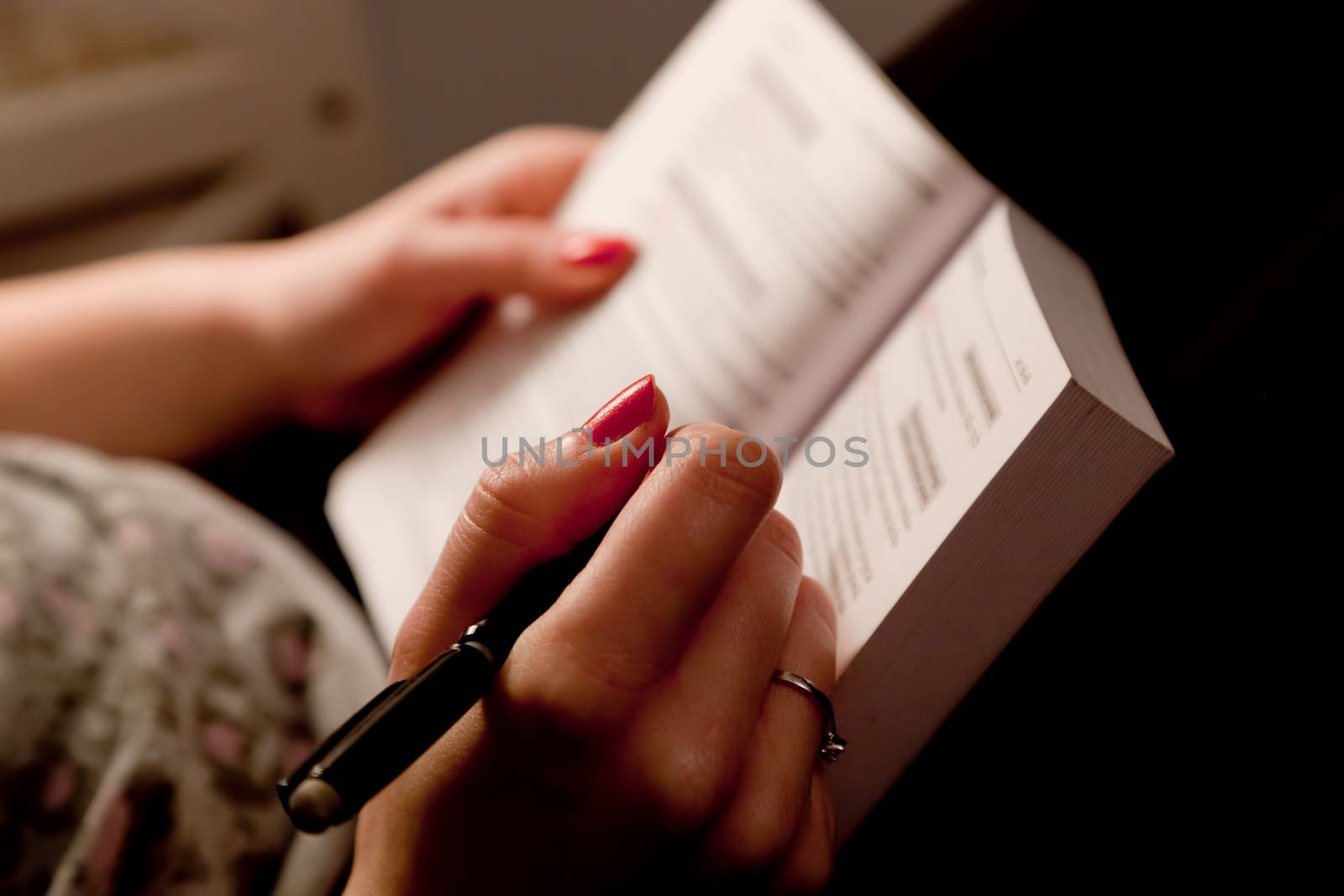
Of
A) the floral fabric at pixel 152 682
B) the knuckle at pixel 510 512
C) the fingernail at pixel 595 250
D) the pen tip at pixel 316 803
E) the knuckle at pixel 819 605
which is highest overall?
the fingernail at pixel 595 250

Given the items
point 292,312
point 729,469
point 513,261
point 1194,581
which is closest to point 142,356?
point 292,312

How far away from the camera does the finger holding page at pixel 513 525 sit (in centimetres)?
29

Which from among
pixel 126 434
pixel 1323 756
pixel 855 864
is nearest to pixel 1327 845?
pixel 1323 756

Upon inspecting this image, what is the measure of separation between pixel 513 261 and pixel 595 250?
0.20 feet

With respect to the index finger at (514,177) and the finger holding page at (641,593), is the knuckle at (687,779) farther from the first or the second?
the index finger at (514,177)

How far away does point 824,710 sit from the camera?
306mm

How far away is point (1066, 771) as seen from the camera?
372mm

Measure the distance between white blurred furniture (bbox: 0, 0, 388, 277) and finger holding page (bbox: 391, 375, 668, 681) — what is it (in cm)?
77

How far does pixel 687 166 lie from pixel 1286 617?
376 mm

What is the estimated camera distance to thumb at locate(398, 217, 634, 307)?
0.56m

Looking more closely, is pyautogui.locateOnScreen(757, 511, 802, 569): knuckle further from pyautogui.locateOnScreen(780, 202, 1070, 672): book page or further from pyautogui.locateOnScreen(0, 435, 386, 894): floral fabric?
pyautogui.locateOnScreen(0, 435, 386, 894): floral fabric

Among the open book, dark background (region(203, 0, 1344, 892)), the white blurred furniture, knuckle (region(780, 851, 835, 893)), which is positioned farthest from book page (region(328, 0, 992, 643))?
the white blurred furniture

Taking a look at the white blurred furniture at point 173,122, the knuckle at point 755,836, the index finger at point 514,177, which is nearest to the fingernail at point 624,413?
the knuckle at point 755,836

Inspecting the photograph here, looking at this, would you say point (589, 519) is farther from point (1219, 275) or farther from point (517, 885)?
point (1219, 275)
